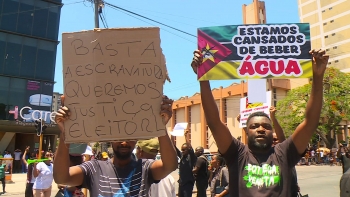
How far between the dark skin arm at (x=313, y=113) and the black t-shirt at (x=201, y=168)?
5181mm

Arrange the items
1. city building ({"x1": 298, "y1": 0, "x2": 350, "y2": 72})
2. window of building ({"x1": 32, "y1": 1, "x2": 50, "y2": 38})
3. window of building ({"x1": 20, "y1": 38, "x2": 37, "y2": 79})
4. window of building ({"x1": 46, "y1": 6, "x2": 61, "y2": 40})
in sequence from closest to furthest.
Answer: window of building ({"x1": 20, "y1": 38, "x2": 37, "y2": 79}), window of building ({"x1": 32, "y1": 1, "x2": 50, "y2": 38}), window of building ({"x1": 46, "y1": 6, "x2": 61, "y2": 40}), city building ({"x1": 298, "y1": 0, "x2": 350, "y2": 72})

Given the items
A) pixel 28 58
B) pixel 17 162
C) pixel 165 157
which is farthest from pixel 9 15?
pixel 165 157

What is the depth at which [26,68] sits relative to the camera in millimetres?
29453

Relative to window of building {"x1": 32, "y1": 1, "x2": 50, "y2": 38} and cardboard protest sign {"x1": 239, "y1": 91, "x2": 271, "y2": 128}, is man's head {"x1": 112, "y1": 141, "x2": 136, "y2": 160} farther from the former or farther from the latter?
window of building {"x1": 32, "y1": 1, "x2": 50, "y2": 38}

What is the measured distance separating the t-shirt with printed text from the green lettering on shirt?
734mm

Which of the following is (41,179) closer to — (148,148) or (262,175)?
(148,148)

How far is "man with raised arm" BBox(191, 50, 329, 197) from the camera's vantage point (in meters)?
2.69

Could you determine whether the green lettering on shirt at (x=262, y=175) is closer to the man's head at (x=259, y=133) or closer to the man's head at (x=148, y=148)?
the man's head at (x=259, y=133)

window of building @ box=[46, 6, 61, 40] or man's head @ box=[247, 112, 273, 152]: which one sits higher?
window of building @ box=[46, 6, 61, 40]

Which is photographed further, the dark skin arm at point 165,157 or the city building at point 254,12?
the city building at point 254,12

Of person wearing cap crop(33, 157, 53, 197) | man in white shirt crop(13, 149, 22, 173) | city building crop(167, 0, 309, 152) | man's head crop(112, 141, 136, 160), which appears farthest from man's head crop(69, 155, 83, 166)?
city building crop(167, 0, 309, 152)

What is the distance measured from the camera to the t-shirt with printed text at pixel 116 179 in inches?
97.4

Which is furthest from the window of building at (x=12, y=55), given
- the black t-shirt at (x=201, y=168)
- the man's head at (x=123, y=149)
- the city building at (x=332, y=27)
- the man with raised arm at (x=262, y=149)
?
the city building at (x=332, y=27)

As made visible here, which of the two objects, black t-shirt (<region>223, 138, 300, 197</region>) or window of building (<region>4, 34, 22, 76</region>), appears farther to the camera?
window of building (<region>4, 34, 22, 76</region>)
